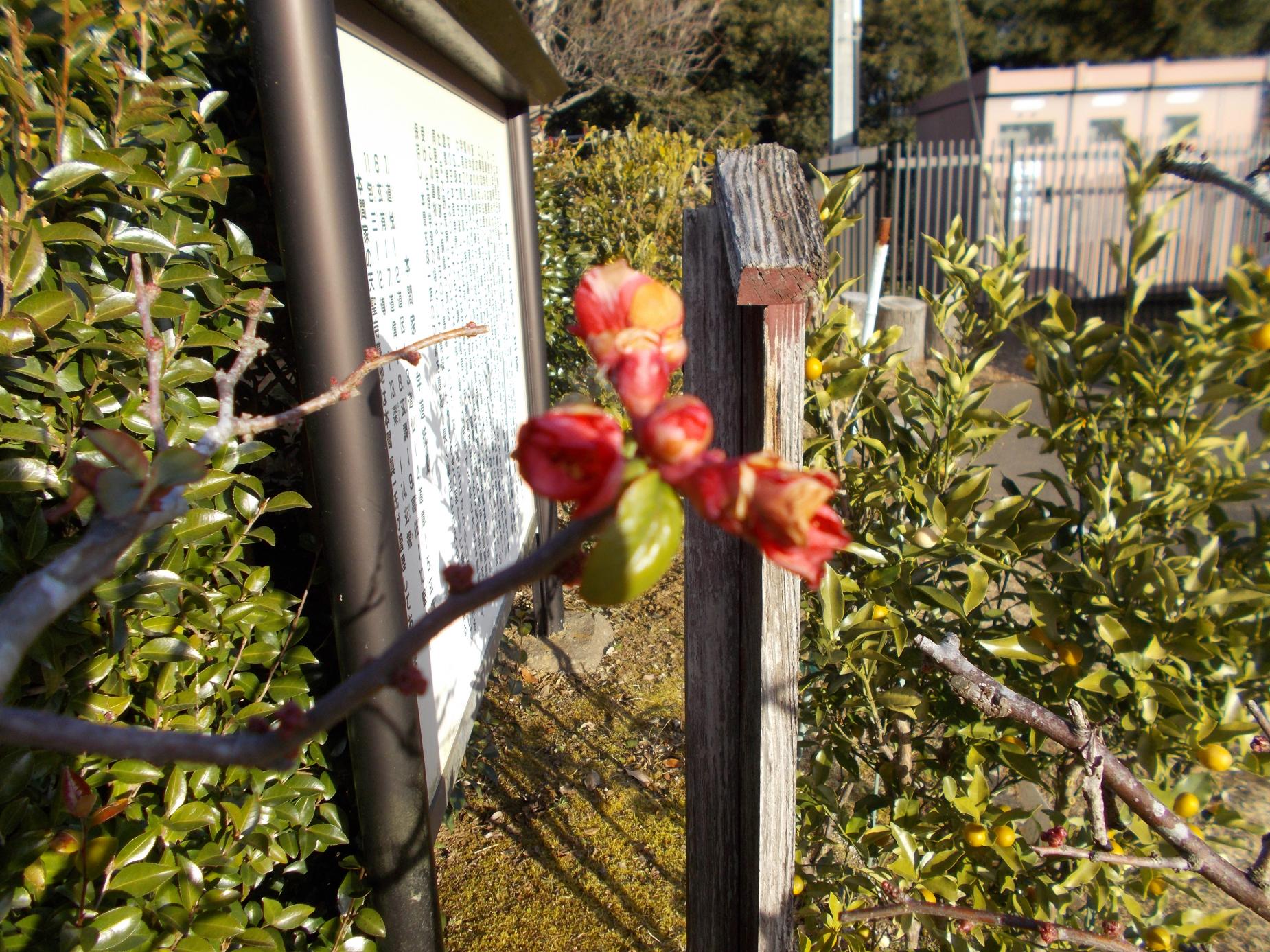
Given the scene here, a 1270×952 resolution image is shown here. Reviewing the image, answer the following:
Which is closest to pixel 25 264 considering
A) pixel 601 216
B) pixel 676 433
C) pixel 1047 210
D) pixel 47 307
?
pixel 47 307

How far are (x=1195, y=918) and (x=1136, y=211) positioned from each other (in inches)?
47.6

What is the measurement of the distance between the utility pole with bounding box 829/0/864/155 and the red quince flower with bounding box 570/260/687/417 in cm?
1176

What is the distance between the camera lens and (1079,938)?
118 cm

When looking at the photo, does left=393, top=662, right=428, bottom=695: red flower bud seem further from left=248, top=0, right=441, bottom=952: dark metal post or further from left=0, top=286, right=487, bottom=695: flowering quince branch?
left=248, top=0, right=441, bottom=952: dark metal post

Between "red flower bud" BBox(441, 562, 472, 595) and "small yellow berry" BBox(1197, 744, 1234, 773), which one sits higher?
"red flower bud" BBox(441, 562, 472, 595)

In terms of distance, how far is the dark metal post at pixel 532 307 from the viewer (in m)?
3.51

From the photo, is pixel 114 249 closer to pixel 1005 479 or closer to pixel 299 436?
pixel 299 436

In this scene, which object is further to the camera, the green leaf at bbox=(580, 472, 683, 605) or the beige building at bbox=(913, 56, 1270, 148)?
the beige building at bbox=(913, 56, 1270, 148)

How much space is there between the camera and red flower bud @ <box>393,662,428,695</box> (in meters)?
0.44

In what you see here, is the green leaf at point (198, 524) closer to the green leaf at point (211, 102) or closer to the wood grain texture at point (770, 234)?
the green leaf at point (211, 102)

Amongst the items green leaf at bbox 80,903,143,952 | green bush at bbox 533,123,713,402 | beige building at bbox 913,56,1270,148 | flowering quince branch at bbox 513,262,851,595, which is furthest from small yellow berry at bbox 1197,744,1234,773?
beige building at bbox 913,56,1270,148

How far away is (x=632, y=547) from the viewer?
1.12 ft

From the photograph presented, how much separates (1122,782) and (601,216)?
515cm

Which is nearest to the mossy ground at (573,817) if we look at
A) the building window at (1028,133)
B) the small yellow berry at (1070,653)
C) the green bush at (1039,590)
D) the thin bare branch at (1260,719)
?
the green bush at (1039,590)
